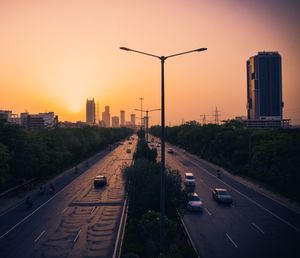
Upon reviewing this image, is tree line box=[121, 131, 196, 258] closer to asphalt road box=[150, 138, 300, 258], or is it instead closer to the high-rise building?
asphalt road box=[150, 138, 300, 258]

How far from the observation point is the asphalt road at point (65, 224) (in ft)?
71.4

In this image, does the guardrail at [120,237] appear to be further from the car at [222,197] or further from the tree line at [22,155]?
the tree line at [22,155]

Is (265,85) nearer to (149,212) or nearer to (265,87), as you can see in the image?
(265,87)

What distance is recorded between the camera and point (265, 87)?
19012 centimetres

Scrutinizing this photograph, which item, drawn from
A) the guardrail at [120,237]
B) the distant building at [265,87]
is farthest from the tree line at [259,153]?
the distant building at [265,87]

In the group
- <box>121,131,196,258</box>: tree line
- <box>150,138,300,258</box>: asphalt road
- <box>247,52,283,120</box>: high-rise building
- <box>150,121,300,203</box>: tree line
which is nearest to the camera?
<box>121,131,196,258</box>: tree line

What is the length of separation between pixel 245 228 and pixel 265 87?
174 m

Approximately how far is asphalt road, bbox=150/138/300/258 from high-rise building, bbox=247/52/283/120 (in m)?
157

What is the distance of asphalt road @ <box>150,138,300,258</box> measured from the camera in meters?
21.1

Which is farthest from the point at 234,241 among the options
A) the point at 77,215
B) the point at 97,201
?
the point at 97,201

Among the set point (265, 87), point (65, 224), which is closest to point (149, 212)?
point (65, 224)

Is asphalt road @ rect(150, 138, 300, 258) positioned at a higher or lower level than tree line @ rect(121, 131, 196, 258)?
lower

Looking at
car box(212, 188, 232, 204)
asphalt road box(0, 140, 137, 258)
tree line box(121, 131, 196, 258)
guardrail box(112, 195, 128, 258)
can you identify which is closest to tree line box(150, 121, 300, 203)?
car box(212, 188, 232, 204)

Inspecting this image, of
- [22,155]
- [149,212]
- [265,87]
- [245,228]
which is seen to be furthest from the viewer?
[265,87]
